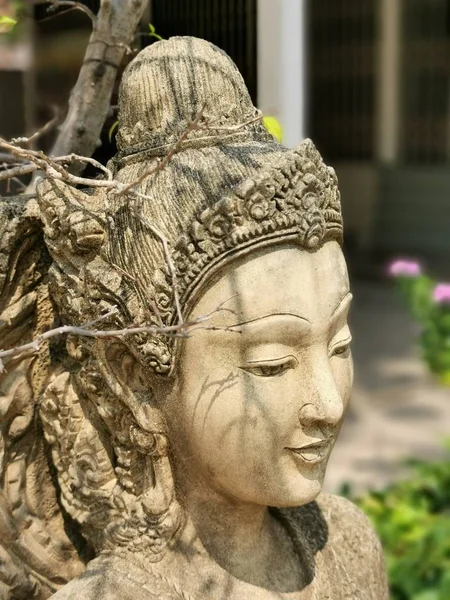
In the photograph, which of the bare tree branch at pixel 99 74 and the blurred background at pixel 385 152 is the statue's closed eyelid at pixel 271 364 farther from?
the blurred background at pixel 385 152

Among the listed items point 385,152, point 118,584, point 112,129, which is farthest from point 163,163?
point 385,152

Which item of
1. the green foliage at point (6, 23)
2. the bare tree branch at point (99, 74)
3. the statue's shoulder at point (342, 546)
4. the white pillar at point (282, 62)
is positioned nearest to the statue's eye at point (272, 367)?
the statue's shoulder at point (342, 546)

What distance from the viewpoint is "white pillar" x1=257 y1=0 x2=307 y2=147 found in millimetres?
2326

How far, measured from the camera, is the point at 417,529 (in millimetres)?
3047

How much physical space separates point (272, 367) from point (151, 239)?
247 mm

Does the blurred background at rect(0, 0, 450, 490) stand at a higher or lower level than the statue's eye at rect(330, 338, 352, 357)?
lower

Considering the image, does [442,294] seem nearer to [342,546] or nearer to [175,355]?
[342,546]

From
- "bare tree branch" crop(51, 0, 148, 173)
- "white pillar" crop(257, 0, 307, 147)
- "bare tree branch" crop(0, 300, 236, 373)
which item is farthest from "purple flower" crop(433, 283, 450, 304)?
"bare tree branch" crop(0, 300, 236, 373)

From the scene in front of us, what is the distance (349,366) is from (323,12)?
26.6ft

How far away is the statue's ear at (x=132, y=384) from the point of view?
4.50 ft

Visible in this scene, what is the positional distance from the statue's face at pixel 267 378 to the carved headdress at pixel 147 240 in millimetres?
35

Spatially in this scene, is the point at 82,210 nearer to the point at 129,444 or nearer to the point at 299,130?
the point at 129,444

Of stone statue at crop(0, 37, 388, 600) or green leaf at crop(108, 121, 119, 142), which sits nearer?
stone statue at crop(0, 37, 388, 600)

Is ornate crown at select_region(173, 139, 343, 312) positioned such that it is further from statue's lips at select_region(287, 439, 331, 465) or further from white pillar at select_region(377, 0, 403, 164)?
white pillar at select_region(377, 0, 403, 164)
